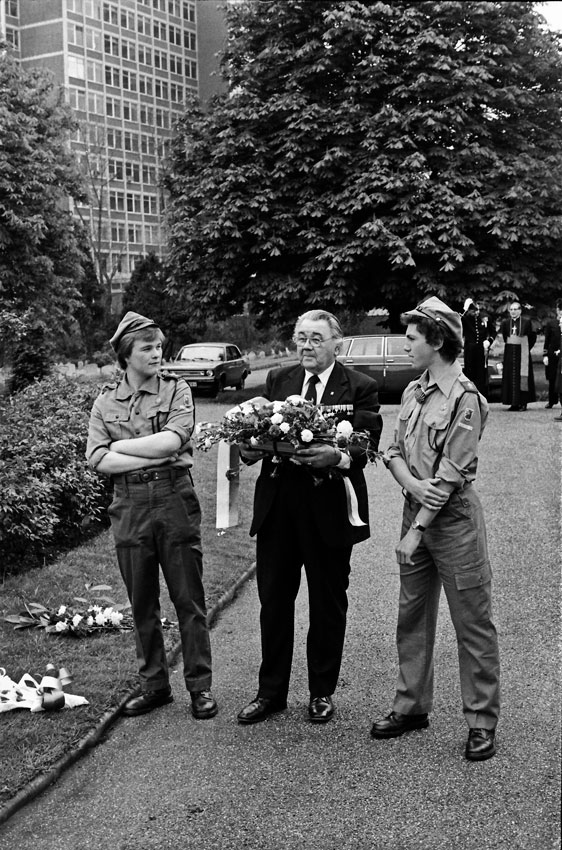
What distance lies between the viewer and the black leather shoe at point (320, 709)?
5.22 meters

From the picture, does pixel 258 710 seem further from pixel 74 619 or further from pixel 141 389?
pixel 74 619

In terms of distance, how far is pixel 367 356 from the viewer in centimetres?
2486

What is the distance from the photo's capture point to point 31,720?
5289 millimetres

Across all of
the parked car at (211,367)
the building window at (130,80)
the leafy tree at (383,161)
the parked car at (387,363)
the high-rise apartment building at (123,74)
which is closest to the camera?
the parked car at (387,363)

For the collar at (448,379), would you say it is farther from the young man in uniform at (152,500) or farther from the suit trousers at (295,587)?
the young man in uniform at (152,500)

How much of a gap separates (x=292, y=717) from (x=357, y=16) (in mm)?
25150

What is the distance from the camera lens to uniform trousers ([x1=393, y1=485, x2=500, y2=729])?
15.7 feet

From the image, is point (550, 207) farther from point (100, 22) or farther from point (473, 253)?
point (100, 22)

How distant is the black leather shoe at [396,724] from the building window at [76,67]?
250 feet

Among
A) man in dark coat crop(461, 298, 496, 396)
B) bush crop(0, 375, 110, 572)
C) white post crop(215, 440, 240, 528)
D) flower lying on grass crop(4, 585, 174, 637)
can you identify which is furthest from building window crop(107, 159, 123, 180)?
white post crop(215, 440, 240, 528)

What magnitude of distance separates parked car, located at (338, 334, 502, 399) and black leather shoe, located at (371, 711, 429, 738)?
19.0 meters

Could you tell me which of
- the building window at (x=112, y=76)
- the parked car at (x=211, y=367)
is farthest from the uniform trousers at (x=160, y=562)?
the building window at (x=112, y=76)

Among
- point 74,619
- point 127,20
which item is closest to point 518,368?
point 74,619

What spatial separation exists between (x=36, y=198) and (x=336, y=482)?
36.3m
